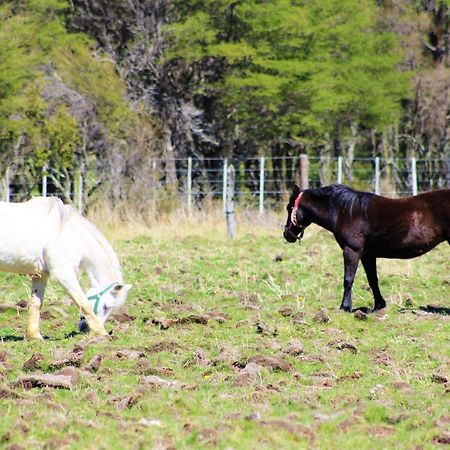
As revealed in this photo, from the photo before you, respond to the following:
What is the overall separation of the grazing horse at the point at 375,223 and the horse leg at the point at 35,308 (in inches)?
131

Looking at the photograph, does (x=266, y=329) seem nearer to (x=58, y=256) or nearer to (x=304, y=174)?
(x=58, y=256)

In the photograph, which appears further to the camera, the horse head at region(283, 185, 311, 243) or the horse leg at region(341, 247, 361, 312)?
the horse head at region(283, 185, 311, 243)

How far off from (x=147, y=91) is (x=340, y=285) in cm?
2028

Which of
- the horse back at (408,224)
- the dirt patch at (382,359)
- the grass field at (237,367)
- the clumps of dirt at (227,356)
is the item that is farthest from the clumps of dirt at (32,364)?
the horse back at (408,224)

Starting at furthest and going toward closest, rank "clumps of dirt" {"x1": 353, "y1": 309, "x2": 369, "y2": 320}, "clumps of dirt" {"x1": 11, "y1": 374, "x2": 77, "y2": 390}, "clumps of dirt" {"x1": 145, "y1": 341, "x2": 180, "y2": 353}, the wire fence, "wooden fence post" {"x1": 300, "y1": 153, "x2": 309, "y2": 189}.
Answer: the wire fence
"wooden fence post" {"x1": 300, "y1": 153, "x2": 309, "y2": 189}
"clumps of dirt" {"x1": 353, "y1": 309, "x2": 369, "y2": 320}
"clumps of dirt" {"x1": 145, "y1": 341, "x2": 180, "y2": 353}
"clumps of dirt" {"x1": 11, "y1": 374, "x2": 77, "y2": 390}

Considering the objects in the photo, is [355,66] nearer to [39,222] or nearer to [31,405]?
[39,222]

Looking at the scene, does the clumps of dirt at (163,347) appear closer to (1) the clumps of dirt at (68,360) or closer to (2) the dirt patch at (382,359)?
(1) the clumps of dirt at (68,360)

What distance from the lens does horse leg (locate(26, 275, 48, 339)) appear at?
1088 cm

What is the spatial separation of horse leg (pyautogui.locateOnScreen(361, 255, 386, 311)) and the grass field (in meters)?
0.26

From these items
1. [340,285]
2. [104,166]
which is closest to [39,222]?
[340,285]

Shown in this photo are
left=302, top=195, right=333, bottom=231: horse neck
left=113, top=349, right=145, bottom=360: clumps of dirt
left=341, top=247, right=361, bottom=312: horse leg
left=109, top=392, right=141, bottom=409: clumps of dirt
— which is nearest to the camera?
left=109, top=392, right=141, bottom=409: clumps of dirt

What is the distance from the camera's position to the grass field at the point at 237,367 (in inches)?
269

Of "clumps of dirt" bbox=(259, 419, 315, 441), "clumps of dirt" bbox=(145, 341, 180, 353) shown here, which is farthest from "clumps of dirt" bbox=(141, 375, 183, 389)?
"clumps of dirt" bbox=(259, 419, 315, 441)

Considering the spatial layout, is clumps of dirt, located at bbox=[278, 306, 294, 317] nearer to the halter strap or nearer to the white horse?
the white horse
